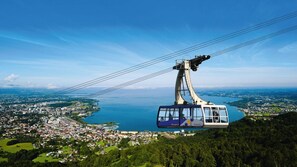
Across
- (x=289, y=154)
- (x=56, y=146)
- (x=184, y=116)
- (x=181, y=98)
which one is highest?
(x=181, y=98)

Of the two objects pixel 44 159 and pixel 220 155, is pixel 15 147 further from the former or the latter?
pixel 220 155

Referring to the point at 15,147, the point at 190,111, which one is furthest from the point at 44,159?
the point at 190,111

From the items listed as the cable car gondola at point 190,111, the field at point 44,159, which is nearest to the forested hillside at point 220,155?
the field at point 44,159

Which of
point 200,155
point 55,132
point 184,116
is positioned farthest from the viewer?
point 55,132

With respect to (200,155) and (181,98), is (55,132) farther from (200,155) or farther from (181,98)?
(181,98)

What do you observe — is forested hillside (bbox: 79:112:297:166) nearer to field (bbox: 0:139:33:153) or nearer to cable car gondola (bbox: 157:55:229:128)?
cable car gondola (bbox: 157:55:229:128)

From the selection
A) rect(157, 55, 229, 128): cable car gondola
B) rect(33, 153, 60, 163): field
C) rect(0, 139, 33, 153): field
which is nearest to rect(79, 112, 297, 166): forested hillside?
rect(33, 153, 60, 163): field

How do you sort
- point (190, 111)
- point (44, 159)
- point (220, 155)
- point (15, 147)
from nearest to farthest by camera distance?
point (190, 111), point (220, 155), point (44, 159), point (15, 147)

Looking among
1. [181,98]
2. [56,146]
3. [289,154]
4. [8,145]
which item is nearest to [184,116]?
[181,98]
